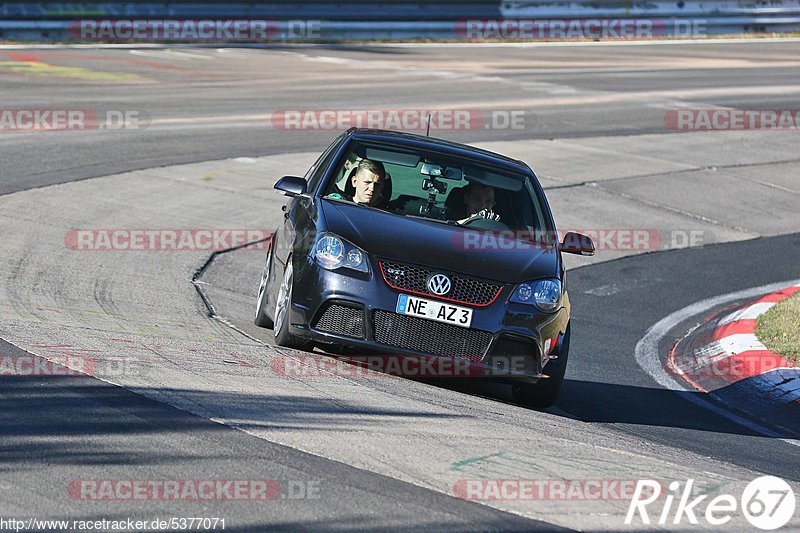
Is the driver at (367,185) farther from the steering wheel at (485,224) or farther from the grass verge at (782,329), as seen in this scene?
the grass verge at (782,329)

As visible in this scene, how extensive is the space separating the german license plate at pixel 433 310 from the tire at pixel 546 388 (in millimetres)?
704

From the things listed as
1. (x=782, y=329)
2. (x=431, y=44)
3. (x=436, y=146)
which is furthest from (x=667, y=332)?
(x=431, y=44)

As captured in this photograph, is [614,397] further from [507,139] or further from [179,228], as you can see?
[507,139]

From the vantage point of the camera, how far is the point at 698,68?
3028cm

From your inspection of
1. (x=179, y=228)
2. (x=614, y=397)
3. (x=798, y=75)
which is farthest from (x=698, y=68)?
(x=614, y=397)

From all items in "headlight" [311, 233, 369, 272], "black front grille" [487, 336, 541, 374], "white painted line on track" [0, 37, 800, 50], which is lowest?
"black front grille" [487, 336, 541, 374]

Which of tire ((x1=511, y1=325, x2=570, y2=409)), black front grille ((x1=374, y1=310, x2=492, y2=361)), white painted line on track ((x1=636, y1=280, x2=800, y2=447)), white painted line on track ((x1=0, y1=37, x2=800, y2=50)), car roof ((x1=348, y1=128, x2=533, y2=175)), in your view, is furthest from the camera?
white painted line on track ((x1=0, y1=37, x2=800, y2=50))

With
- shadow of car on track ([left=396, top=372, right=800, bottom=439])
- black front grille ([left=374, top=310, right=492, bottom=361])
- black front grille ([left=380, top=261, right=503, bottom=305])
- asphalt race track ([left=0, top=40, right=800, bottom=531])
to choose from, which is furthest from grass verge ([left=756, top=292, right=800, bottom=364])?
black front grille ([left=374, top=310, right=492, bottom=361])

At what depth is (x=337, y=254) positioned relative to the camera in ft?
24.7

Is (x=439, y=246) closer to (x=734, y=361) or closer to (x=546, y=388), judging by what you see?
(x=546, y=388)

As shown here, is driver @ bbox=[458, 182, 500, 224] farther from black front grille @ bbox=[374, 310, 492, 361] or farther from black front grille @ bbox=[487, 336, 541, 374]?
black front grille @ bbox=[374, 310, 492, 361]

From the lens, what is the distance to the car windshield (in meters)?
8.46

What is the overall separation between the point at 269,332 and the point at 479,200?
1.74 meters

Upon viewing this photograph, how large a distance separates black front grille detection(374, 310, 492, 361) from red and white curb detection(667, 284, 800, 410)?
2.98 meters
